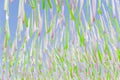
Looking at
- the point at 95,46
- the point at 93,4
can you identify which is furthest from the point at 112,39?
the point at 93,4

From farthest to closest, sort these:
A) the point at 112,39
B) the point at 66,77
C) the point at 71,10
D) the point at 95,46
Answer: the point at 66,77 → the point at 112,39 → the point at 95,46 → the point at 71,10

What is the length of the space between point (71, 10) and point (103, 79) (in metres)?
1.29

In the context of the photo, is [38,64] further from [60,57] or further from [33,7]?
[33,7]

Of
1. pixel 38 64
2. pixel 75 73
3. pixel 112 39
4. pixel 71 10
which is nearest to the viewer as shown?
pixel 71 10

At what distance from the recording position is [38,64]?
2.01 metres

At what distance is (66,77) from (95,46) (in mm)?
1020

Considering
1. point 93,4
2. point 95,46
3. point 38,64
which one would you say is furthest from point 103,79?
point 93,4

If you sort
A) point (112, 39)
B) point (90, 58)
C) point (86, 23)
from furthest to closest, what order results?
1. point (90, 58)
2. point (112, 39)
3. point (86, 23)

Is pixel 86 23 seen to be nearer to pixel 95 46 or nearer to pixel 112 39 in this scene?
pixel 95 46

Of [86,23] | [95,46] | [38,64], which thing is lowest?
[38,64]

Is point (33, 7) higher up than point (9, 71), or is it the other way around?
point (33, 7)

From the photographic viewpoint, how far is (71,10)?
0.93 meters

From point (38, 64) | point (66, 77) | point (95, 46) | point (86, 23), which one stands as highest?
point (86, 23)

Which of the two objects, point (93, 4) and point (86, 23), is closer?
point (93, 4)
